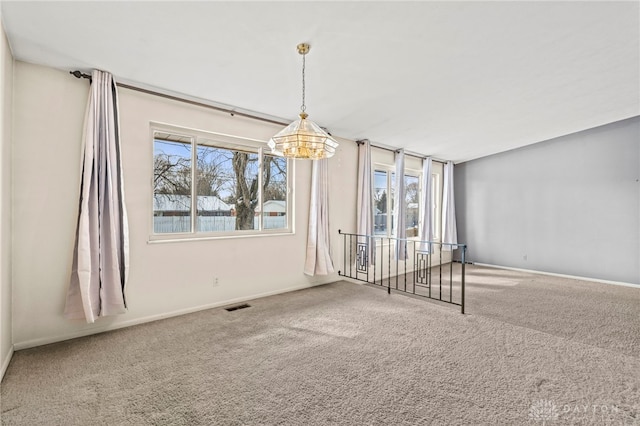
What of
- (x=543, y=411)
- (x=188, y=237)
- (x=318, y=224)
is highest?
(x=318, y=224)

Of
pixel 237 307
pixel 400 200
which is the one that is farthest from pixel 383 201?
pixel 237 307

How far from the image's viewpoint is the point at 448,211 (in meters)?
A: 6.82

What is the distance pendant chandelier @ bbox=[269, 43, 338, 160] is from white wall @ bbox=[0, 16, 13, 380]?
1915 mm

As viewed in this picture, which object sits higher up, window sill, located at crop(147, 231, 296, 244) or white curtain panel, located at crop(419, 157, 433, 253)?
white curtain panel, located at crop(419, 157, 433, 253)

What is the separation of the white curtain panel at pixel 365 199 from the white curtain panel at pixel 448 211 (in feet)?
→ 8.93

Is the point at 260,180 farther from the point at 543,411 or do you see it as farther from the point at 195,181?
the point at 543,411

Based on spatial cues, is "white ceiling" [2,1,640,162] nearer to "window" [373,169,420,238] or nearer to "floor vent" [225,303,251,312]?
"window" [373,169,420,238]

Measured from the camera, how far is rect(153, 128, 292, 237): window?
3.34m

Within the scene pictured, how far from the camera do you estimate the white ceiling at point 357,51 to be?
2.08m

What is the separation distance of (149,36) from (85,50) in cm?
61

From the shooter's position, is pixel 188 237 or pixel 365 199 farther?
pixel 365 199

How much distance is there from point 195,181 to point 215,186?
26 centimetres

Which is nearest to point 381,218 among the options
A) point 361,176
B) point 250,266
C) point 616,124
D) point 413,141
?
point 361,176

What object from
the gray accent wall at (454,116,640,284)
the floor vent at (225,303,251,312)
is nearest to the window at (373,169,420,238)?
the gray accent wall at (454,116,640,284)
